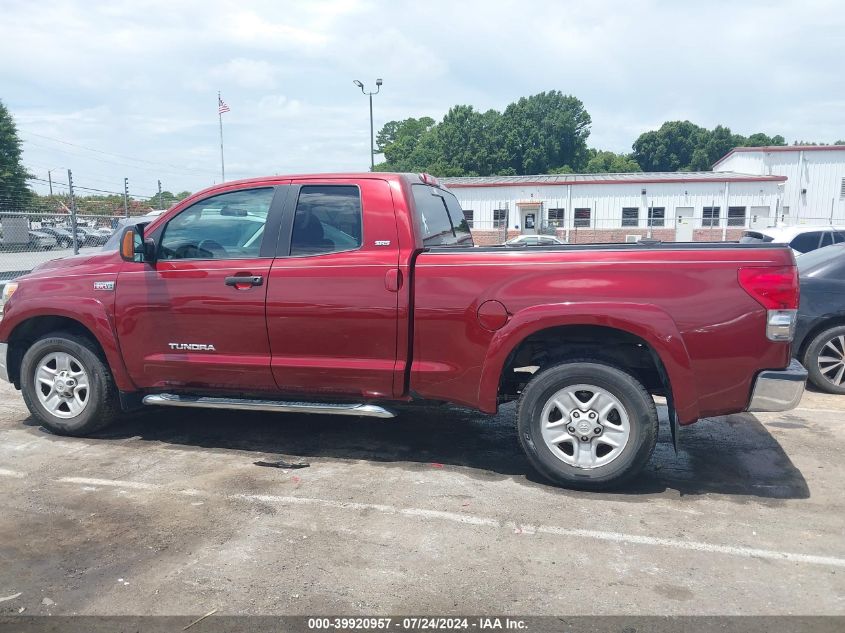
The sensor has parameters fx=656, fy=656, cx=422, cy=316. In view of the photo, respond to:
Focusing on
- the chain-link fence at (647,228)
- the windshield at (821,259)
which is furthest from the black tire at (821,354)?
the chain-link fence at (647,228)

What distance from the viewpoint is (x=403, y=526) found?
360cm

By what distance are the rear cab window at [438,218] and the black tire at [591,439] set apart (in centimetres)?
128

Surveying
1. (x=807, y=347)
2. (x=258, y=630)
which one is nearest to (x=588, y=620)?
(x=258, y=630)

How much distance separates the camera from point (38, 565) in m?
3.22

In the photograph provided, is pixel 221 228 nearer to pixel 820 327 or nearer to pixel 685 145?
pixel 820 327

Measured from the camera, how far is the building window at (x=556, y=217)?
124 ft

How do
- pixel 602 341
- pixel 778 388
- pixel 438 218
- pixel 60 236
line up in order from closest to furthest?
1. pixel 778 388
2. pixel 602 341
3. pixel 438 218
4. pixel 60 236

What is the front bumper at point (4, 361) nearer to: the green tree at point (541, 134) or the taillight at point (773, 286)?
the taillight at point (773, 286)

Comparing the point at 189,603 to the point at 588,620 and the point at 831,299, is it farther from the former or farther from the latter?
the point at 831,299

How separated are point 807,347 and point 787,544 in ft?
12.0

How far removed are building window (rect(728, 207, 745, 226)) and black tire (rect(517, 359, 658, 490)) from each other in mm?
36530

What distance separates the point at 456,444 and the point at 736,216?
36.9m

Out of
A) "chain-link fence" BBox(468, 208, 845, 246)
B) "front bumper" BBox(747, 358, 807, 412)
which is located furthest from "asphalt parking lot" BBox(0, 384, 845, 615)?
"chain-link fence" BBox(468, 208, 845, 246)

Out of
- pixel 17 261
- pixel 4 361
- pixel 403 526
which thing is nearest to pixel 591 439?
pixel 403 526
